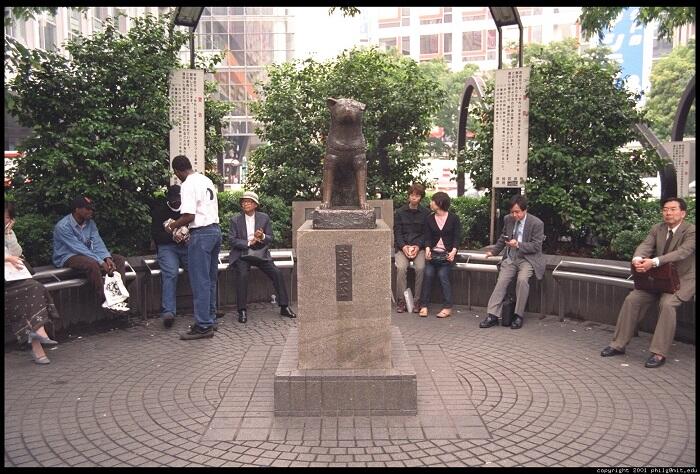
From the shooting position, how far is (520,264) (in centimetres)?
794

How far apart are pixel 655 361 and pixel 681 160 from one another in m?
7.96

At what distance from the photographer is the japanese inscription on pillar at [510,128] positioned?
9961 millimetres

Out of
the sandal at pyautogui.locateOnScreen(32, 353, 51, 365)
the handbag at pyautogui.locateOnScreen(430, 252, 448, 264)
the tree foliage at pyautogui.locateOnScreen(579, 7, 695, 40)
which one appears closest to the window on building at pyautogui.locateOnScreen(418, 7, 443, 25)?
the tree foliage at pyautogui.locateOnScreen(579, 7, 695, 40)

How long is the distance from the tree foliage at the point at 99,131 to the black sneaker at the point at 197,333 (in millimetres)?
2271

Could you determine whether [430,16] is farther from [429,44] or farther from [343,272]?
[343,272]

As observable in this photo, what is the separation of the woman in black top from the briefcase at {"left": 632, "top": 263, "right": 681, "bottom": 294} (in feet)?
8.53

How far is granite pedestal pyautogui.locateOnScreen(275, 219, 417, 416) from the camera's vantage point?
4898mm

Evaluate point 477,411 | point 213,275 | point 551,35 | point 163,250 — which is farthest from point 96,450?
point 551,35

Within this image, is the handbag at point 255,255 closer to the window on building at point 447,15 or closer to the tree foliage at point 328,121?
the tree foliage at point 328,121

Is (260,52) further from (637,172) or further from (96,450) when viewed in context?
(96,450)

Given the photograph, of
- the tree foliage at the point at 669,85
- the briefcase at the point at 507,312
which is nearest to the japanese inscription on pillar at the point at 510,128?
the briefcase at the point at 507,312

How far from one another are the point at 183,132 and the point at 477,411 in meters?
6.28

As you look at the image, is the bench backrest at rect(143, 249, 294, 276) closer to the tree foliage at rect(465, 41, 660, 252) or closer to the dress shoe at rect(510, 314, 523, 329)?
the dress shoe at rect(510, 314, 523, 329)

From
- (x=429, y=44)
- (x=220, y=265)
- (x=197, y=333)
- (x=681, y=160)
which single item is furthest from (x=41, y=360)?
(x=429, y=44)
